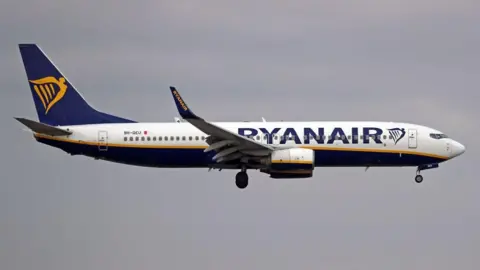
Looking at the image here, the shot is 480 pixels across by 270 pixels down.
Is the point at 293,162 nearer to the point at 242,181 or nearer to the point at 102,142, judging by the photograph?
the point at 242,181

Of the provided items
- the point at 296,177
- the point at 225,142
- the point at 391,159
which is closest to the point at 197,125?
the point at 225,142

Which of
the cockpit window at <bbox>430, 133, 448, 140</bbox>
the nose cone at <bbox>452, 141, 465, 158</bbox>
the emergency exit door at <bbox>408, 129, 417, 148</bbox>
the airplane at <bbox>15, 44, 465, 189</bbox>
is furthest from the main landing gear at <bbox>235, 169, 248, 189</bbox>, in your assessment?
the nose cone at <bbox>452, 141, 465, 158</bbox>

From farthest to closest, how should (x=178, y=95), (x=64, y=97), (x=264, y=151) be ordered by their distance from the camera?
(x=64, y=97) < (x=264, y=151) < (x=178, y=95)

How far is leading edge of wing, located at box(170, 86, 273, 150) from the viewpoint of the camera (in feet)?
234

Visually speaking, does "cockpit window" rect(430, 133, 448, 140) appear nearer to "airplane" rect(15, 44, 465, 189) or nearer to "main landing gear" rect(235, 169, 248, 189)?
"airplane" rect(15, 44, 465, 189)

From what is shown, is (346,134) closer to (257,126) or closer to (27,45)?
(257,126)

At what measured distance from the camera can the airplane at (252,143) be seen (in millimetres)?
76500

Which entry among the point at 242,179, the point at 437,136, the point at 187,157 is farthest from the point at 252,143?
the point at 437,136

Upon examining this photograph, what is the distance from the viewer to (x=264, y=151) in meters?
76.5

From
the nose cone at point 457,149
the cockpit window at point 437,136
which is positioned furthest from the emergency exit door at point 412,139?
the nose cone at point 457,149

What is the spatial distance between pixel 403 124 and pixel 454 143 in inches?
147

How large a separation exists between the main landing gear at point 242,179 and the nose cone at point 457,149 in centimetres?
1414

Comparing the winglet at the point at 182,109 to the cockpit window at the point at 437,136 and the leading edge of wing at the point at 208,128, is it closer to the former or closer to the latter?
the leading edge of wing at the point at 208,128

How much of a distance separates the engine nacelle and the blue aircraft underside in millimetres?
1317
